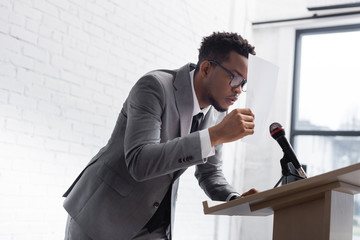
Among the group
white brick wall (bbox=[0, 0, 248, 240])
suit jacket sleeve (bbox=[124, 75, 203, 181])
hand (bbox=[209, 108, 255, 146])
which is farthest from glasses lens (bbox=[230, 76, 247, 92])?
white brick wall (bbox=[0, 0, 248, 240])

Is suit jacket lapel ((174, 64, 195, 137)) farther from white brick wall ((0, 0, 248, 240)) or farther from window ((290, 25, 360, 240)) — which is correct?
window ((290, 25, 360, 240))

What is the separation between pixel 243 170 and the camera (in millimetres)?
5852

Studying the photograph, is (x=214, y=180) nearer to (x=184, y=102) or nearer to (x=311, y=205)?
(x=184, y=102)

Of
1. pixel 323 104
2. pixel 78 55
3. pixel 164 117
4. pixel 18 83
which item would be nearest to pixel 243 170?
pixel 323 104

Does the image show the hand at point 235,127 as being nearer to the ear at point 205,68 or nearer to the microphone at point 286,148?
the microphone at point 286,148

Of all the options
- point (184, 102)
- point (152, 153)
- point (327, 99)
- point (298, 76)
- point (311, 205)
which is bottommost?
point (311, 205)

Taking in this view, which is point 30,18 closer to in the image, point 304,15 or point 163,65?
point 163,65

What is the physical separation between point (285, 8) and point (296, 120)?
131 centimetres

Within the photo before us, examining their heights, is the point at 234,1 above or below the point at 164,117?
above

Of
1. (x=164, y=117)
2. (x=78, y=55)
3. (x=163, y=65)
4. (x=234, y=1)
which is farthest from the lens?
(x=234, y=1)

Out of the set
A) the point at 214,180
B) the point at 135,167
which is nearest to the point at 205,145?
the point at 135,167

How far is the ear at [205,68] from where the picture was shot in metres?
1.88

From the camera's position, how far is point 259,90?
146 centimetres

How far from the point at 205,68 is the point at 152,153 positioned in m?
0.54
